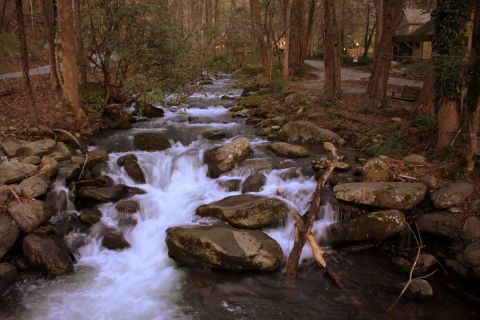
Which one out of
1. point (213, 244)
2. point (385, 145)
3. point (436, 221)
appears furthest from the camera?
point (385, 145)

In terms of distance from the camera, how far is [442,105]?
10.2 meters

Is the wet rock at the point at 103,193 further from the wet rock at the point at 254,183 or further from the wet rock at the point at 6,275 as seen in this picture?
the wet rock at the point at 254,183

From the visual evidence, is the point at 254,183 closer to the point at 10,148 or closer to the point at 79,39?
the point at 10,148

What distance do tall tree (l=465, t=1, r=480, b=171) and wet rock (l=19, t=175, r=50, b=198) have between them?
9.51 m

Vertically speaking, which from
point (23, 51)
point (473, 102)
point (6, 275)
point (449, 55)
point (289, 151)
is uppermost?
point (23, 51)

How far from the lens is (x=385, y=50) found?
15250 mm

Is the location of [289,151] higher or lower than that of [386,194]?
higher

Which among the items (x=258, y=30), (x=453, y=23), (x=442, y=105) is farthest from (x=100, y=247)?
(x=258, y=30)

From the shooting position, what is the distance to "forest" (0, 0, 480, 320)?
23.9 ft

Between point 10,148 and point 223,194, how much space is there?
557cm

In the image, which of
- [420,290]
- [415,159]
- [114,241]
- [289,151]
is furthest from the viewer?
[289,151]

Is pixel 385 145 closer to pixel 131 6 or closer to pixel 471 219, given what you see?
pixel 471 219

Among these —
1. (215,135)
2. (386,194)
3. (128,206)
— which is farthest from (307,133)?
(128,206)

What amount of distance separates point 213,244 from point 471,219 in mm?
5107
